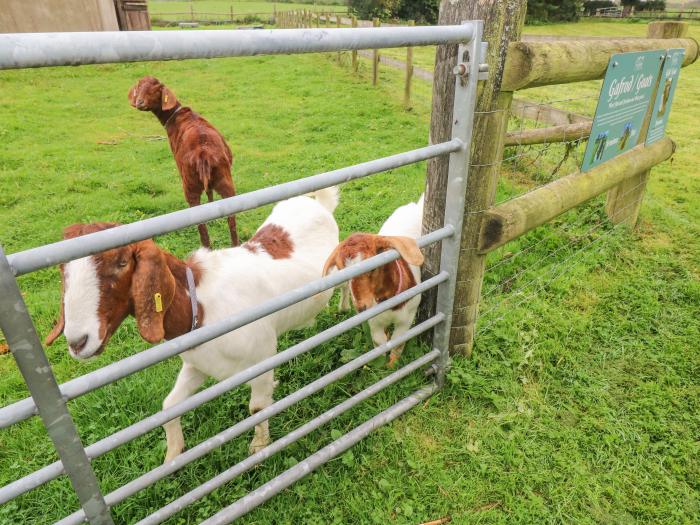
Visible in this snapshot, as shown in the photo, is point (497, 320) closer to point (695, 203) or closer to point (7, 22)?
point (695, 203)

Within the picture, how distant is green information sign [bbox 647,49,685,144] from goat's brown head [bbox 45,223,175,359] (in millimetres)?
3819

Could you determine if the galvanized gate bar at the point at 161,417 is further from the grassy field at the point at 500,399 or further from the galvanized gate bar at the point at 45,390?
the grassy field at the point at 500,399

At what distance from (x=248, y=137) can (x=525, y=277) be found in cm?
639

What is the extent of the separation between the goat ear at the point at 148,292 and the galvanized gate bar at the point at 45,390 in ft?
1.34

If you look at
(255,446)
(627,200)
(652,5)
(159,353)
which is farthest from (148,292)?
(652,5)

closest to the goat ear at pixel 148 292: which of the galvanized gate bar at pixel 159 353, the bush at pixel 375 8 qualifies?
the galvanized gate bar at pixel 159 353

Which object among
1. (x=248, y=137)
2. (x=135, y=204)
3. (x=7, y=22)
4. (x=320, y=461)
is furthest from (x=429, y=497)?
(x=7, y=22)

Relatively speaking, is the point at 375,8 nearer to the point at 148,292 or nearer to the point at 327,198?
the point at 327,198

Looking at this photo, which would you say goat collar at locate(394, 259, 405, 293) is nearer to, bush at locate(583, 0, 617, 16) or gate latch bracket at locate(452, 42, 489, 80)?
gate latch bracket at locate(452, 42, 489, 80)

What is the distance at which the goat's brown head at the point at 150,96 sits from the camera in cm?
452

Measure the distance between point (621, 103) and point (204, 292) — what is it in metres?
2.91

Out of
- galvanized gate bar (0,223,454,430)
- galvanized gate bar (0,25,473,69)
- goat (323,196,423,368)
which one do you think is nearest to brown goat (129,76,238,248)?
goat (323,196,423,368)

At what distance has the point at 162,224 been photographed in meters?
1.34

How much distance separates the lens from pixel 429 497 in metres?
2.36
